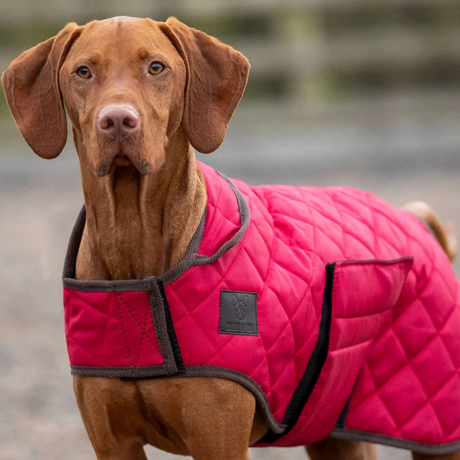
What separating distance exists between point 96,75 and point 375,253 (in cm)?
103

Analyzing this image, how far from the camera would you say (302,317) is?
2562 mm

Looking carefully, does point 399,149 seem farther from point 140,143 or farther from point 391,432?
point 140,143

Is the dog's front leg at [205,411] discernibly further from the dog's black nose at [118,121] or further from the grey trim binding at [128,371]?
the dog's black nose at [118,121]

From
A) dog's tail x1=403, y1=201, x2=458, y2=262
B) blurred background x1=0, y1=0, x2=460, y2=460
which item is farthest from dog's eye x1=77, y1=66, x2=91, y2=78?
blurred background x1=0, y1=0, x2=460, y2=460

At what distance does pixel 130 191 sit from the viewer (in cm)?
246

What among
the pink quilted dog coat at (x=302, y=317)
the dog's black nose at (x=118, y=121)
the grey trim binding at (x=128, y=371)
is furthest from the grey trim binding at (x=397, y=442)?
the dog's black nose at (x=118, y=121)

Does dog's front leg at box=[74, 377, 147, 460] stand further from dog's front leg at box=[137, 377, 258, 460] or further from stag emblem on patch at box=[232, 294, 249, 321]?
stag emblem on patch at box=[232, 294, 249, 321]

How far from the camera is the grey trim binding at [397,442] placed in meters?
2.88

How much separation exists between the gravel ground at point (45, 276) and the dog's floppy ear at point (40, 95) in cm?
191

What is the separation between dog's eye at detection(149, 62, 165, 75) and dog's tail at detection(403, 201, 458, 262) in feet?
3.91

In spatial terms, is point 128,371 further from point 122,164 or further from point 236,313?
point 122,164

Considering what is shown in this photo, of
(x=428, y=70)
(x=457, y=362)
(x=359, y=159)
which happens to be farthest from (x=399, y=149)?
(x=457, y=362)

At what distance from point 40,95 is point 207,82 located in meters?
0.45

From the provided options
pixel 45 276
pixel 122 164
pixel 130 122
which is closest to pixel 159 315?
pixel 122 164
